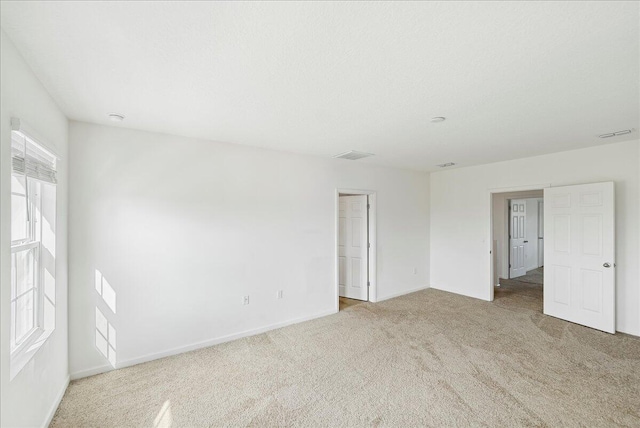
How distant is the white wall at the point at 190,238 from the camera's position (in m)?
2.69

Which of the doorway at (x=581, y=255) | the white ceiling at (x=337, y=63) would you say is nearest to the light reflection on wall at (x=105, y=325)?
the white ceiling at (x=337, y=63)

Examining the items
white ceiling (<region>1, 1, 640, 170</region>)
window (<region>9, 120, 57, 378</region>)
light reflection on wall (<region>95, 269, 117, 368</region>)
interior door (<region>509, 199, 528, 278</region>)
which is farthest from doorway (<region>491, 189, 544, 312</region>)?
window (<region>9, 120, 57, 378</region>)

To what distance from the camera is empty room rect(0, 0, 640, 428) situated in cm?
145

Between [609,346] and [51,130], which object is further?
[609,346]

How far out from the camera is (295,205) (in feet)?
13.1

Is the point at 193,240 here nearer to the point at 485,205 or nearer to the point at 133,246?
the point at 133,246

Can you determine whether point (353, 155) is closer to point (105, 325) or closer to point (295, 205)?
point (295, 205)

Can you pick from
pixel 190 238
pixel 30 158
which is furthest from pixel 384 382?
pixel 30 158

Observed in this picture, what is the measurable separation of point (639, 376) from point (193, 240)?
4734mm

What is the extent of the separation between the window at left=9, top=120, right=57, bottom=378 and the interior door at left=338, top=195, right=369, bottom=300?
4079 mm

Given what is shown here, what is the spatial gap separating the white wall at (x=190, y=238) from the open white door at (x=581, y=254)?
3.24 m

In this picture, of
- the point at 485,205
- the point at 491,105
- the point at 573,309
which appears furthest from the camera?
the point at 485,205

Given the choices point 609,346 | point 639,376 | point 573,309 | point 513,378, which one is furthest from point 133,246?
point 573,309

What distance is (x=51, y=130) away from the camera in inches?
83.8
